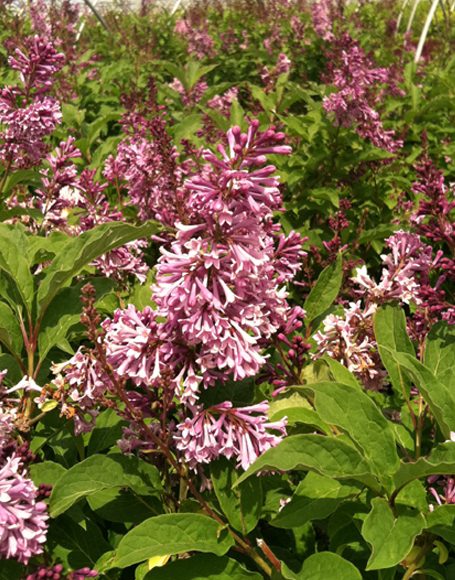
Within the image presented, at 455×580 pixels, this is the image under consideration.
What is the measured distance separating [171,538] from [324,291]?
1.21m

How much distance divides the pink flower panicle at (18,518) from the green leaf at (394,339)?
1.19 meters

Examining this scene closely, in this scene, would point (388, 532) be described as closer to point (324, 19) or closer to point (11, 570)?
point (11, 570)

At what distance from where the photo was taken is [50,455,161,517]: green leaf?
1767mm

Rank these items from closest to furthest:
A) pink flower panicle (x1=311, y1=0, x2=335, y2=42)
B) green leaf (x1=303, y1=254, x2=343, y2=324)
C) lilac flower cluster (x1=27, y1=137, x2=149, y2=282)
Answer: green leaf (x1=303, y1=254, x2=343, y2=324) < lilac flower cluster (x1=27, y1=137, x2=149, y2=282) < pink flower panicle (x1=311, y1=0, x2=335, y2=42)

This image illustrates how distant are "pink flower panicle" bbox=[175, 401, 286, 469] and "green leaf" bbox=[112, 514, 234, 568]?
0.15 metres

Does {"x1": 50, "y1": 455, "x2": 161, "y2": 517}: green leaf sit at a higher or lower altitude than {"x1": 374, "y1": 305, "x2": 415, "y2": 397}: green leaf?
lower

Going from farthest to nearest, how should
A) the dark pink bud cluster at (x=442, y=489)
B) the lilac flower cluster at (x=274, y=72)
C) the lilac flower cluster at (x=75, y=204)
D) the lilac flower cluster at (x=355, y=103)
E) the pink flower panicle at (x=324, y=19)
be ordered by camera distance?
the pink flower panicle at (x=324, y=19)
the lilac flower cluster at (x=274, y=72)
the lilac flower cluster at (x=355, y=103)
the lilac flower cluster at (x=75, y=204)
the dark pink bud cluster at (x=442, y=489)

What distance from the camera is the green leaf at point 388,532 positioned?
1530mm

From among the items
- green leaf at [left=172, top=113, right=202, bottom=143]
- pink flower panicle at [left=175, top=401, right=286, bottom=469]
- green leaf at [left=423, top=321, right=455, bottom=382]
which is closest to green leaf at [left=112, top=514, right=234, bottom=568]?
pink flower panicle at [left=175, top=401, right=286, bottom=469]

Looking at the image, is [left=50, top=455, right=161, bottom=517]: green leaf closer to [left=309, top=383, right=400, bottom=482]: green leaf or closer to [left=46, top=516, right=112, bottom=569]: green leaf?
[left=46, top=516, right=112, bottom=569]: green leaf

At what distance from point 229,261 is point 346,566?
81 cm

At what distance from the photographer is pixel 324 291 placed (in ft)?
8.46

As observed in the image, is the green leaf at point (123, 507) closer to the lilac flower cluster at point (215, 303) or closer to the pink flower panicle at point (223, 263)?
the lilac flower cluster at point (215, 303)

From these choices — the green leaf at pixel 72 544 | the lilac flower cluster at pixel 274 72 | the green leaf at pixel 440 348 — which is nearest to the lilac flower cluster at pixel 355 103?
the lilac flower cluster at pixel 274 72
